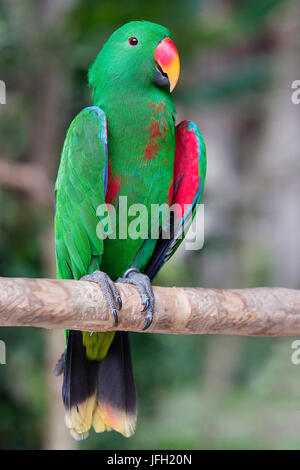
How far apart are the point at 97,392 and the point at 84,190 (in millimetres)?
688

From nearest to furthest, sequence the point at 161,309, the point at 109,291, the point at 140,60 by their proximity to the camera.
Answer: the point at 109,291 → the point at 161,309 → the point at 140,60

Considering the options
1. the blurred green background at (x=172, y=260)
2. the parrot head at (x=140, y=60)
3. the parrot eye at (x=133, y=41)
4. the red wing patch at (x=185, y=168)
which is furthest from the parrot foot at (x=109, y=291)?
the blurred green background at (x=172, y=260)

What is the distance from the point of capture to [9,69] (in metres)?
3.24

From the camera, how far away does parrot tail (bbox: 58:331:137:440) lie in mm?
1800

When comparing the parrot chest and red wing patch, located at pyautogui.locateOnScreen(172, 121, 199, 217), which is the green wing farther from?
red wing patch, located at pyautogui.locateOnScreen(172, 121, 199, 217)

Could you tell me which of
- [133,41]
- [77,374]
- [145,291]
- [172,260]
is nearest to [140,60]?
[133,41]

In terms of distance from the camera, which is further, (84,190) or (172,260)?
(172,260)

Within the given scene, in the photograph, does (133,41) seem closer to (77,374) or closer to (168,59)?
(168,59)

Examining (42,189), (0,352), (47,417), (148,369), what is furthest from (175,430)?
(42,189)

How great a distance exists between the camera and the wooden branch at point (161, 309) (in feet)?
4.61

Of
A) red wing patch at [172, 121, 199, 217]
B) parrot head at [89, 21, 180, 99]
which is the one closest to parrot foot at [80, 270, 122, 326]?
red wing patch at [172, 121, 199, 217]

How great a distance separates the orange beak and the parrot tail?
0.93 meters

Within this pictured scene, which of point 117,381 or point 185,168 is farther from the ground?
point 185,168

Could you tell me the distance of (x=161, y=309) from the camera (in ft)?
5.57
